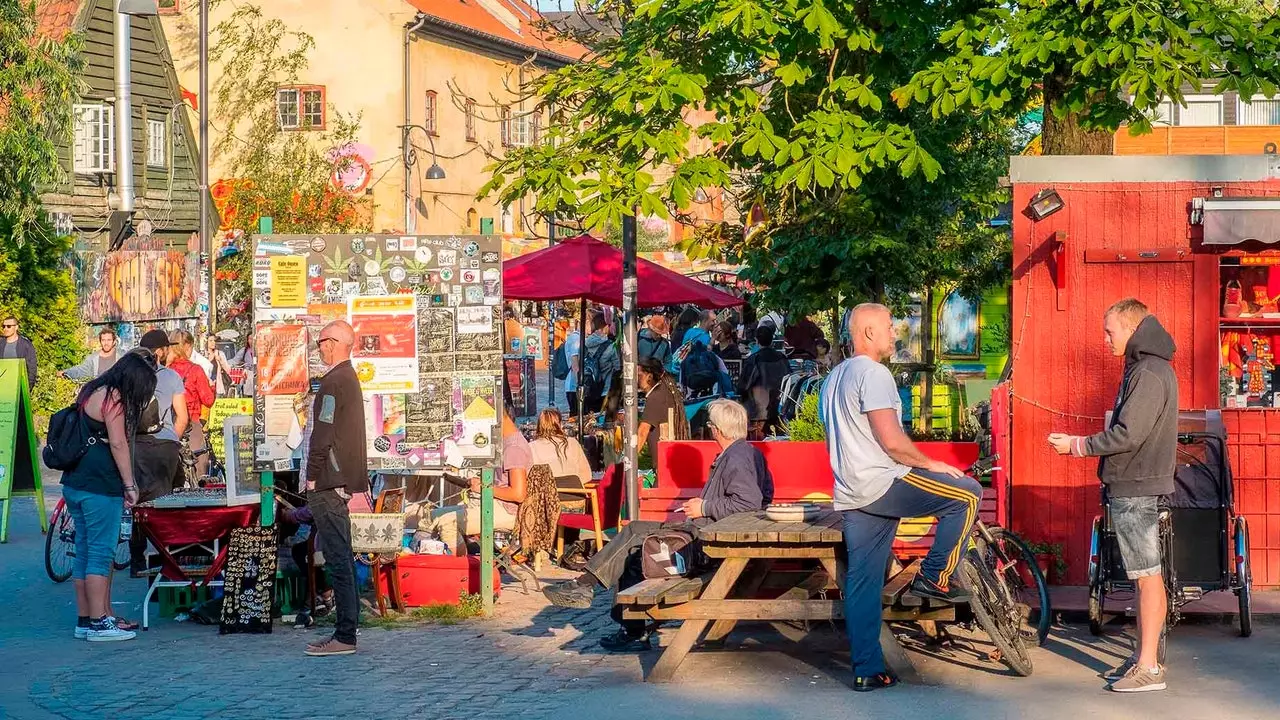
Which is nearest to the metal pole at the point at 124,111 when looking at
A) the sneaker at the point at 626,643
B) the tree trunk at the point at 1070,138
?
the tree trunk at the point at 1070,138

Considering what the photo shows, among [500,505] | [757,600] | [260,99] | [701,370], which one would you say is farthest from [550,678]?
[260,99]

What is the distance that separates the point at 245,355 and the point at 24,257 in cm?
379

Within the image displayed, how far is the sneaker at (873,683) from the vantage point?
334 inches

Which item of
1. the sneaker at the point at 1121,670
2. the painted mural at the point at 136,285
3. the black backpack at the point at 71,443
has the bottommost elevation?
the sneaker at the point at 1121,670

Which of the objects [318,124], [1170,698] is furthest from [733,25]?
[318,124]

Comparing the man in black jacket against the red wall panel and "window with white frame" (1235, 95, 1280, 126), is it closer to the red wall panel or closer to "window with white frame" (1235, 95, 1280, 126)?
the red wall panel

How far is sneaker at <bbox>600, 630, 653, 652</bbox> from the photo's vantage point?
977 cm

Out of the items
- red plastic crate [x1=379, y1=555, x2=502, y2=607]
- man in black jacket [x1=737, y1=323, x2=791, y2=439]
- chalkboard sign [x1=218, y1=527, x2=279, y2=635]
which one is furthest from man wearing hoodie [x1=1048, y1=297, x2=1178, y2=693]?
man in black jacket [x1=737, y1=323, x2=791, y2=439]

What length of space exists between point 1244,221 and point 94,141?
26.3m

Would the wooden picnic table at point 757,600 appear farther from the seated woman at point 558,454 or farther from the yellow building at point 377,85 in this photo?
the yellow building at point 377,85

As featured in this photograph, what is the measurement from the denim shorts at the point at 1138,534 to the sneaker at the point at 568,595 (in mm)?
3338

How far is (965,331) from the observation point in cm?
2638

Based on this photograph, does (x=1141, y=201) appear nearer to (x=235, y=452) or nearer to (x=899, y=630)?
(x=899, y=630)

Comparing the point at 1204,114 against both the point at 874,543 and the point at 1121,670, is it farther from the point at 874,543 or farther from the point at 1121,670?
the point at 874,543
